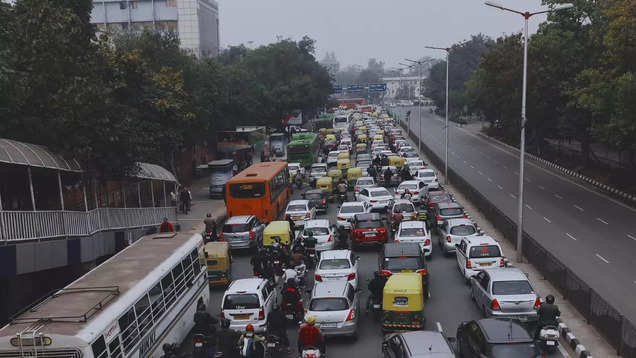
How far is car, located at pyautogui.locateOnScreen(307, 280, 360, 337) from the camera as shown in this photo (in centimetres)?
1644

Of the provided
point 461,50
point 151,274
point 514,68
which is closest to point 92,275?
point 151,274

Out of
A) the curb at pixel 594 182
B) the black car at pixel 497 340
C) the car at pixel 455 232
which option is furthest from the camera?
the curb at pixel 594 182

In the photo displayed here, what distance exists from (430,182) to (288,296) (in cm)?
2507

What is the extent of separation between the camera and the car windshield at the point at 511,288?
17172 millimetres

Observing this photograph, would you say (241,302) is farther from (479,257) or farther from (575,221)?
(575,221)

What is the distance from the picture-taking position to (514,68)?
56.5 metres

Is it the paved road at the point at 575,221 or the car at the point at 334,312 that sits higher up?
the car at the point at 334,312

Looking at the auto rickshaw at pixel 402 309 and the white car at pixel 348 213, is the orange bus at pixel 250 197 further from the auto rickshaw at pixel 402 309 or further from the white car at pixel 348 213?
the auto rickshaw at pixel 402 309

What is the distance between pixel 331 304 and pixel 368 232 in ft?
33.6

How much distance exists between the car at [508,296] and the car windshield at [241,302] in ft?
19.0

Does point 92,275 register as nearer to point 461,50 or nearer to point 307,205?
point 307,205

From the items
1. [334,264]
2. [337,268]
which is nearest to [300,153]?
[334,264]

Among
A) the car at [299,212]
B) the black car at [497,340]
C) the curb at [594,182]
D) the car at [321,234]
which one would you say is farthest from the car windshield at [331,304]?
the curb at [594,182]

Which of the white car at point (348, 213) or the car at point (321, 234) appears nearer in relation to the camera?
the car at point (321, 234)
